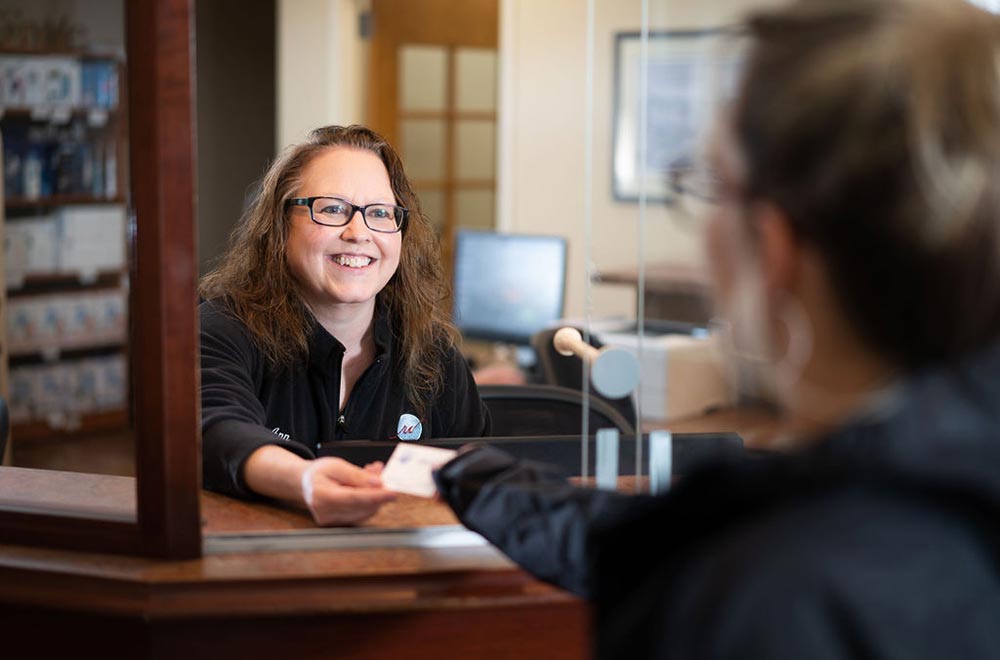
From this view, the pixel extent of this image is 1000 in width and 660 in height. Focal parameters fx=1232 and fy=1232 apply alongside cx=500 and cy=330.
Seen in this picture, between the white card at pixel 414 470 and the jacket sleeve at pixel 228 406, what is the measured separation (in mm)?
256

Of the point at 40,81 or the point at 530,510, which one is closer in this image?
the point at 530,510

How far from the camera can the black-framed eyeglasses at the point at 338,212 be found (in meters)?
2.02

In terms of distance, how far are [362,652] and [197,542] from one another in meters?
0.23

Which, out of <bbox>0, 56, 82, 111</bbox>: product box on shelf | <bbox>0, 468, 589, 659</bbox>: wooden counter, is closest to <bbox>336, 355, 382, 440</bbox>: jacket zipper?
<bbox>0, 468, 589, 659</bbox>: wooden counter

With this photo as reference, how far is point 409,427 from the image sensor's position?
204cm

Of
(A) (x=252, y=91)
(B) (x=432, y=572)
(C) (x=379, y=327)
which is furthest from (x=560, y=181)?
(B) (x=432, y=572)

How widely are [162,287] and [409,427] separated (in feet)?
2.47

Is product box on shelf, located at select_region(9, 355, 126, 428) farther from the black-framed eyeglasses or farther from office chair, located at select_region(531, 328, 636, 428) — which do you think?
the black-framed eyeglasses

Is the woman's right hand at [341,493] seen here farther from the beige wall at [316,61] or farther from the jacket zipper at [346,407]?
the beige wall at [316,61]

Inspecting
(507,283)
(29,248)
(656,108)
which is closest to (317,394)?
(656,108)

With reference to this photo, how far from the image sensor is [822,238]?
2.31 feet

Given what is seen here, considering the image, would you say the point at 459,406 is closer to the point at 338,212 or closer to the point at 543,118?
the point at 338,212

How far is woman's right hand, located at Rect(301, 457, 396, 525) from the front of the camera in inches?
56.1

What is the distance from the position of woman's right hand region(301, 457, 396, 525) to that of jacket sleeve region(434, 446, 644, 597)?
14cm
